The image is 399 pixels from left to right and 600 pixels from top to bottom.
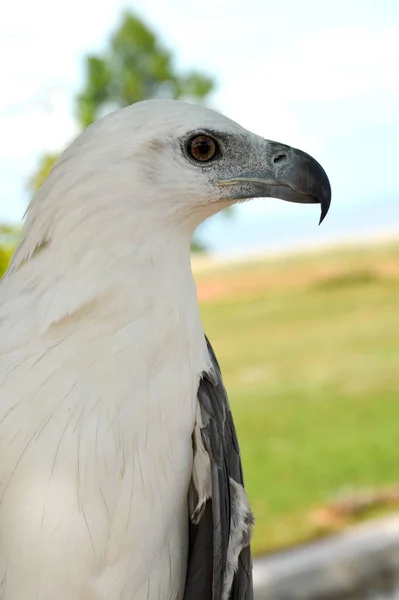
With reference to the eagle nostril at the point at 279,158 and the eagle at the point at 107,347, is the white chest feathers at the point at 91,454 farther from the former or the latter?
the eagle nostril at the point at 279,158

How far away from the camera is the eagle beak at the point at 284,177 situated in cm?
183

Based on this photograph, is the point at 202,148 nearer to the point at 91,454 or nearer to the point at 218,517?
the point at 91,454

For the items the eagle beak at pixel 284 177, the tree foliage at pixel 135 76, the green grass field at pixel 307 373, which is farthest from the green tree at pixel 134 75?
the eagle beak at pixel 284 177

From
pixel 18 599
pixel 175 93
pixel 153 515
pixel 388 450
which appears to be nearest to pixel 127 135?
pixel 153 515

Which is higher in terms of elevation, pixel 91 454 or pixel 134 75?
pixel 134 75

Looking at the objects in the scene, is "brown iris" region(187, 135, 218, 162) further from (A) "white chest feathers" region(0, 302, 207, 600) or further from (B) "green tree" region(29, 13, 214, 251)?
(B) "green tree" region(29, 13, 214, 251)

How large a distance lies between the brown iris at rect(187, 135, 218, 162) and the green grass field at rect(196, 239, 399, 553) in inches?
128

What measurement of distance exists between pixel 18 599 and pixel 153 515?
0.32 m

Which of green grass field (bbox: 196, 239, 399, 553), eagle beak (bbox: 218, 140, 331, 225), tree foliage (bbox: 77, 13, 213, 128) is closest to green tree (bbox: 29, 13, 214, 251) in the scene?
tree foliage (bbox: 77, 13, 213, 128)

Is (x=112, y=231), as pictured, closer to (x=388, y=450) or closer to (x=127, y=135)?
(x=127, y=135)

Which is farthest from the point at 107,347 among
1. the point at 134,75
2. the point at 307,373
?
the point at 134,75

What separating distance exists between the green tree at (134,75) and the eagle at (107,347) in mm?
11082

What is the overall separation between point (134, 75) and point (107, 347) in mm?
11553

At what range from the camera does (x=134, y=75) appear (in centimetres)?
1272
